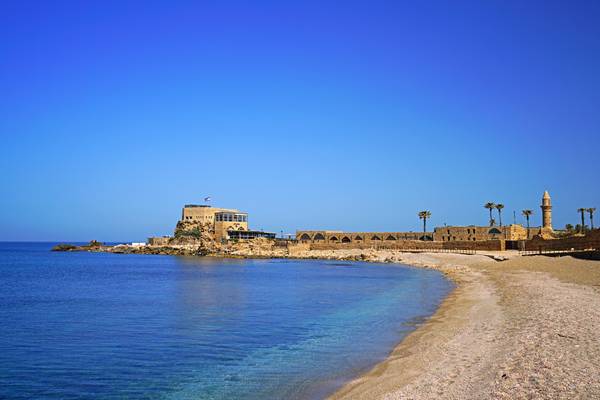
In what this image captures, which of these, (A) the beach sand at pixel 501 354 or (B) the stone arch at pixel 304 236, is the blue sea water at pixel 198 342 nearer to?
(A) the beach sand at pixel 501 354

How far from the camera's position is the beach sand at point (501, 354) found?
9.75 m

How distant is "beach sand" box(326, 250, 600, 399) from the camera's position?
975cm

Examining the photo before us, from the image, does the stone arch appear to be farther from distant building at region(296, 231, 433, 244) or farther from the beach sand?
the beach sand

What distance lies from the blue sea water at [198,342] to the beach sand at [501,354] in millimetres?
1187

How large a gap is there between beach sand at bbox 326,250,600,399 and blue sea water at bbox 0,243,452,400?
119cm

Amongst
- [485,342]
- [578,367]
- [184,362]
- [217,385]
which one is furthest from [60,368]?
[578,367]

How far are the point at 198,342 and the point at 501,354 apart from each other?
10.3 meters

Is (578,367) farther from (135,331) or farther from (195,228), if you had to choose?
(195,228)

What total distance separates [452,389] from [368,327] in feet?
35.8

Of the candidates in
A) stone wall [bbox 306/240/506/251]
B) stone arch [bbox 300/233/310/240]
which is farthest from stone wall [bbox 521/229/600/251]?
stone arch [bbox 300/233/310/240]

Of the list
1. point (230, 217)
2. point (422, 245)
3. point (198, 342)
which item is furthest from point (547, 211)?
point (198, 342)

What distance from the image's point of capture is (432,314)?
23906 millimetres

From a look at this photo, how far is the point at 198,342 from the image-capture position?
18375 mm

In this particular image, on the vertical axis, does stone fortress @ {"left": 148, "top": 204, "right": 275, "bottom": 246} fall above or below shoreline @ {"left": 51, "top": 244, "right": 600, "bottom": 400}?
above
